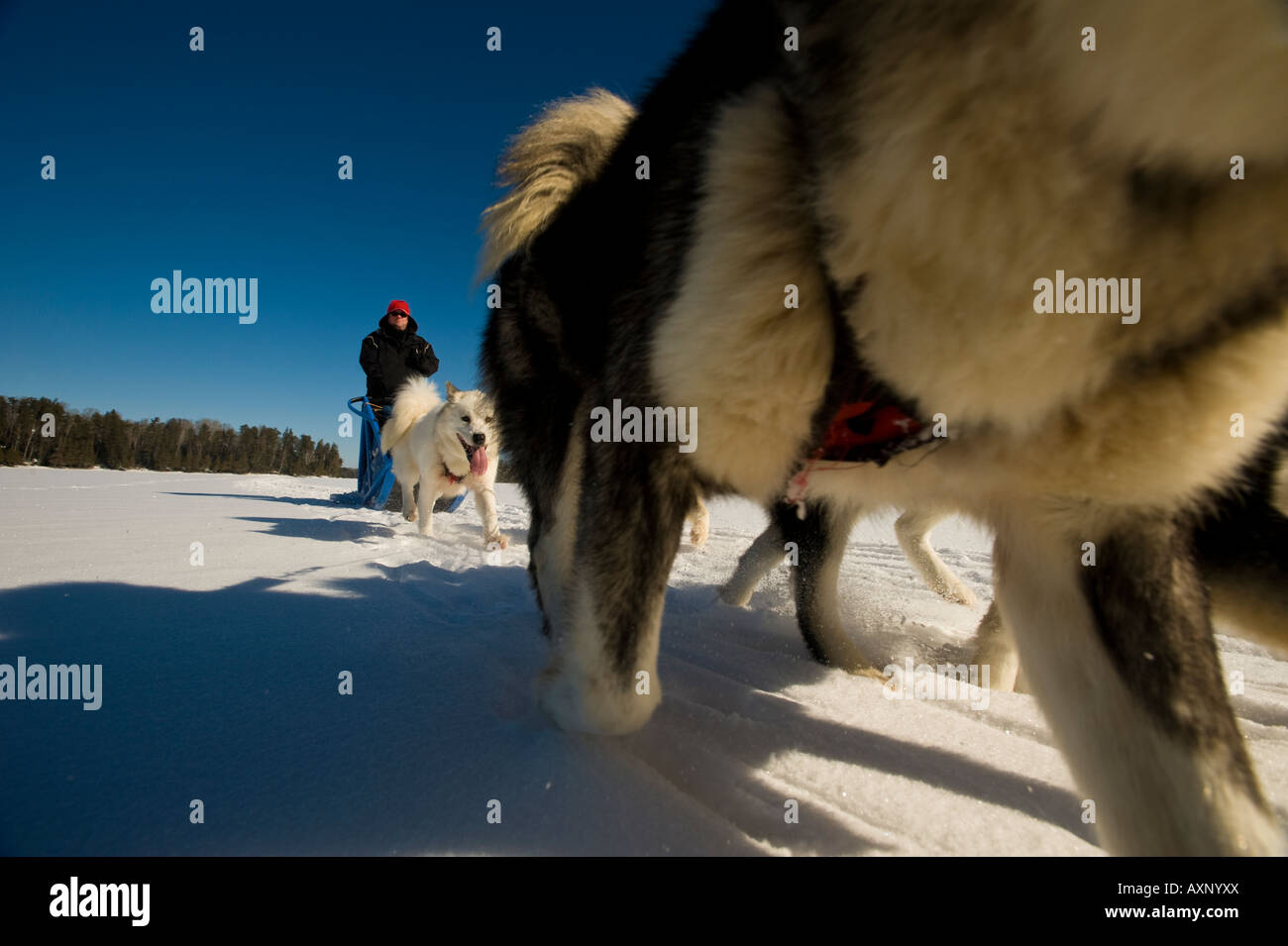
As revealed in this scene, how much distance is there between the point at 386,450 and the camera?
25.3ft

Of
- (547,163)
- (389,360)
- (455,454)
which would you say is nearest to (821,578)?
(547,163)

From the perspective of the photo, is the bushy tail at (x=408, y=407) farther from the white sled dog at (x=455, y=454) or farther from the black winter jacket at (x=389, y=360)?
the black winter jacket at (x=389, y=360)

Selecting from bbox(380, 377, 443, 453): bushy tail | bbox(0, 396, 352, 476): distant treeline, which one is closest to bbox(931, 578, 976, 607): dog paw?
bbox(380, 377, 443, 453): bushy tail

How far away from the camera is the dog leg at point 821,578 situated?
2.19 metres

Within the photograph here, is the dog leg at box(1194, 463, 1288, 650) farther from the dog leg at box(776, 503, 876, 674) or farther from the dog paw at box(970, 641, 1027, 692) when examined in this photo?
the dog leg at box(776, 503, 876, 674)

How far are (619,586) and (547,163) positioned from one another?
184cm

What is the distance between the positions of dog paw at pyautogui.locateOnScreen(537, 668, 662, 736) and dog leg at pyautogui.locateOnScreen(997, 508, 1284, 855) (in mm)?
838

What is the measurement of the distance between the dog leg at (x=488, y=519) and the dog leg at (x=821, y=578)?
135 inches

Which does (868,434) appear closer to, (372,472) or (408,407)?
(408,407)

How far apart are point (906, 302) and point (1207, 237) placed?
33 centimetres

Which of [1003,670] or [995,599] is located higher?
[995,599]

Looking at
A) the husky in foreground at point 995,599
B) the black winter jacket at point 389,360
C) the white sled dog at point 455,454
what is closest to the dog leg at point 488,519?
the white sled dog at point 455,454

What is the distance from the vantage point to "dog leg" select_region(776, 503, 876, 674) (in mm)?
2188

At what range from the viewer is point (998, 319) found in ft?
2.42
